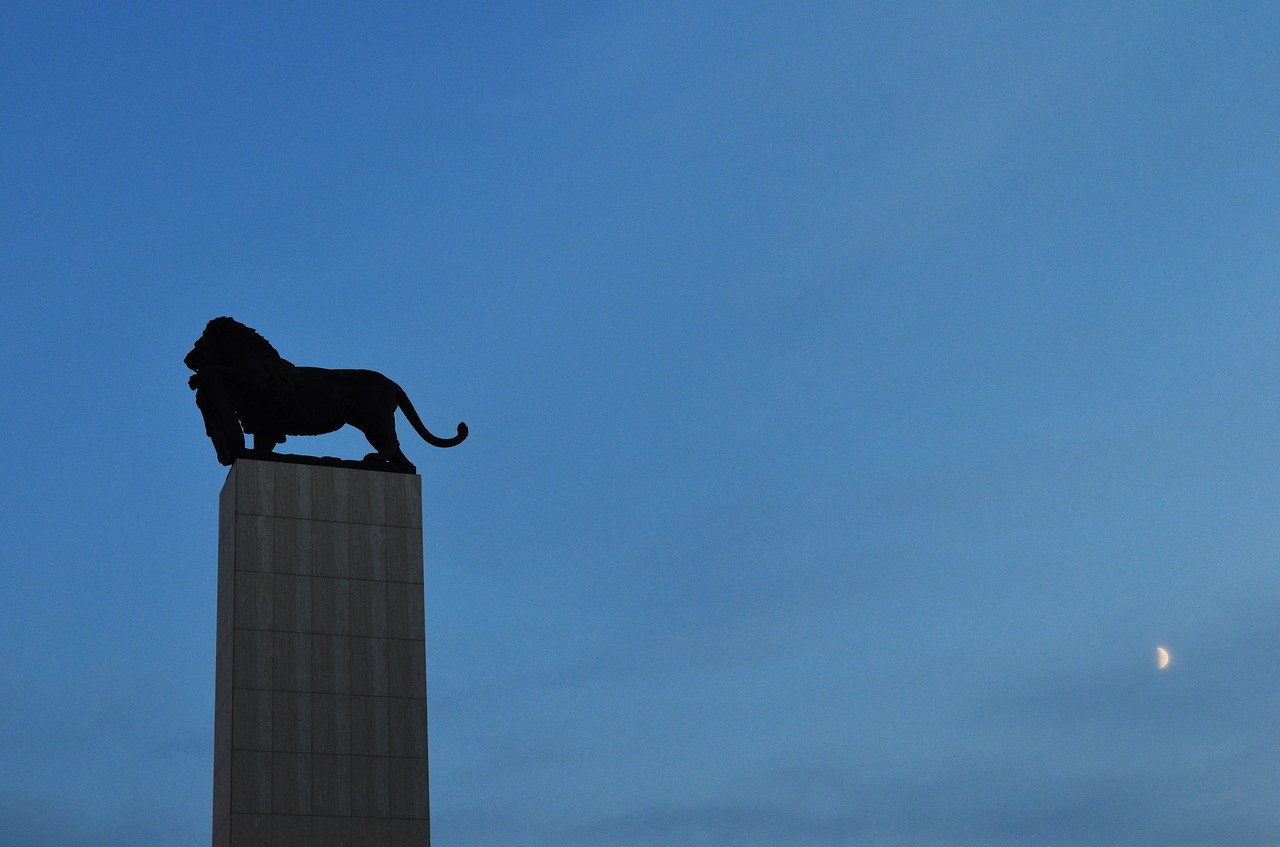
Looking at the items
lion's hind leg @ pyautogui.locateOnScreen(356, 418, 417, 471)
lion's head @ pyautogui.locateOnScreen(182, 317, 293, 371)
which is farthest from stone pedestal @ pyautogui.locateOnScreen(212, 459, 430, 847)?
lion's head @ pyautogui.locateOnScreen(182, 317, 293, 371)

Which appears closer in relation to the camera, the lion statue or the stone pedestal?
the stone pedestal

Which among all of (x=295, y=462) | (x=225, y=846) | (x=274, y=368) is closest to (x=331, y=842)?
(x=225, y=846)

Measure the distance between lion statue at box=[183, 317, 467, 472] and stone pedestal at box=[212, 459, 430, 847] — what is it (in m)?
0.66

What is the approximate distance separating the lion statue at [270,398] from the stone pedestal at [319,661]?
66 cm

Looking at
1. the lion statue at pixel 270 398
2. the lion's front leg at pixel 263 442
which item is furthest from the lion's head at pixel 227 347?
the lion's front leg at pixel 263 442

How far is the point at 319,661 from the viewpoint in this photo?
21.4 m

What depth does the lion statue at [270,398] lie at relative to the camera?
22766 mm

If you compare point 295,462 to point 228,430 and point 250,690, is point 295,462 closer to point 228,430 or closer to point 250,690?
point 228,430

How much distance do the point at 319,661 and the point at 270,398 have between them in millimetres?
3878

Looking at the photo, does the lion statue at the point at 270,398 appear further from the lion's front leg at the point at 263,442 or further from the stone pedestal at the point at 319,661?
the stone pedestal at the point at 319,661

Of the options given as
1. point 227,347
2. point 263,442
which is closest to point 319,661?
point 263,442

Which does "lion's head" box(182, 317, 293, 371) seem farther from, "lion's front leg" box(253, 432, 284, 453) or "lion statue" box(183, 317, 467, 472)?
"lion's front leg" box(253, 432, 284, 453)

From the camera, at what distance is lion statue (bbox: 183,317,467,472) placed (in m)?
22.8

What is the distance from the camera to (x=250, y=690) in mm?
20906
